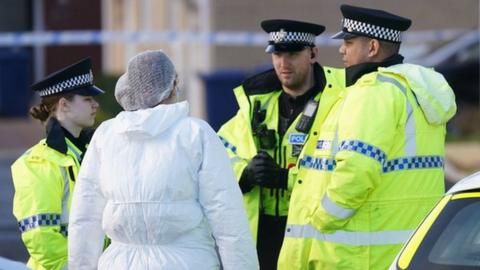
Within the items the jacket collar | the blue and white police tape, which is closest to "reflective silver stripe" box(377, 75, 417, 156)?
the jacket collar

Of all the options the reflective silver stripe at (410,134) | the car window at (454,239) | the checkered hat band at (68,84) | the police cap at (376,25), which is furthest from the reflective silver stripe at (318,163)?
the checkered hat band at (68,84)

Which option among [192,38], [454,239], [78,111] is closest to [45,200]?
[78,111]

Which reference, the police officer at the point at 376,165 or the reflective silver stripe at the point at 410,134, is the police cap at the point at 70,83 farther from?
the reflective silver stripe at the point at 410,134

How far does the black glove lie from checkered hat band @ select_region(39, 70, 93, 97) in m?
0.85

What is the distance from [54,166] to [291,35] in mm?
1419

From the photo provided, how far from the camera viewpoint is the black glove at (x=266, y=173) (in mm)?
6301

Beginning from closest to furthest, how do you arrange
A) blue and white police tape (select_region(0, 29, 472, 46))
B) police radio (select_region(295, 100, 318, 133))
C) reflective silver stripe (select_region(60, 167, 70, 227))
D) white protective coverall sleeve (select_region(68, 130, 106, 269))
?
white protective coverall sleeve (select_region(68, 130, 106, 269)) → reflective silver stripe (select_region(60, 167, 70, 227)) → police radio (select_region(295, 100, 318, 133)) → blue and white police tape (select_region(0, 29, 472, 46))

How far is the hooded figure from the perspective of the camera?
4.93 m

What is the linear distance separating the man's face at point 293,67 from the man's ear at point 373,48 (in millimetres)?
732

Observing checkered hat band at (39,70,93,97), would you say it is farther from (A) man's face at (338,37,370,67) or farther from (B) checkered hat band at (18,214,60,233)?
(A) man's face at (338,37,370,67)

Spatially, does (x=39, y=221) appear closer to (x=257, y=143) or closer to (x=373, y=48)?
(x=257, y=143)

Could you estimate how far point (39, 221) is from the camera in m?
5.66

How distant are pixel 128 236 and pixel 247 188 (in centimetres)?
152

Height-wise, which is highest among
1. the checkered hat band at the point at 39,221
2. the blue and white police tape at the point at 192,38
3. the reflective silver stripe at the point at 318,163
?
the reflective silver stripe at the point at 318,163
